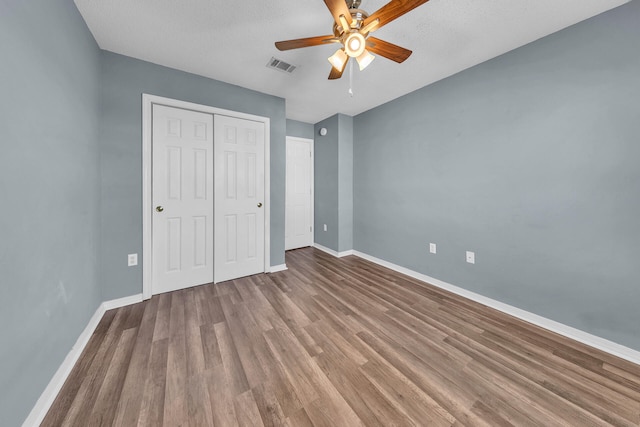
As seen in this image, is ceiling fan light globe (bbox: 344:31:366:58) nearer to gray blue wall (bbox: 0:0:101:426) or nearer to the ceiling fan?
the ceiling fan

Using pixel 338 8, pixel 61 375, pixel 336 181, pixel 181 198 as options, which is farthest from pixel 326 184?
pixel 61 375

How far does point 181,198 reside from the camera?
8.55 feet

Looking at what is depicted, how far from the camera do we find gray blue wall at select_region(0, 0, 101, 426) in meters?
1.00

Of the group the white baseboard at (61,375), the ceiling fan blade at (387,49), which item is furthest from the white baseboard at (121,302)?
the ceiling fan blade at (387,49)

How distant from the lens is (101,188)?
86.4 inches

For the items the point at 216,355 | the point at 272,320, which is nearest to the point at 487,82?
the point at 272,320

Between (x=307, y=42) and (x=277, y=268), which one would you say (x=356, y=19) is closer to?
(x=307, y=42)

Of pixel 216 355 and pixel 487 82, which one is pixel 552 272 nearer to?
pixel 487 82

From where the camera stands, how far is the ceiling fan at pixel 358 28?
4.22 feet

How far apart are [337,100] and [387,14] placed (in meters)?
2.06

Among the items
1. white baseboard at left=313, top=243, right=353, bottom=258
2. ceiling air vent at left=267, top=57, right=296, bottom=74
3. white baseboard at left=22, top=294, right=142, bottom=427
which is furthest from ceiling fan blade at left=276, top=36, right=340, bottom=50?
white baseboard at left=313, top=243, right=353, bottom=258

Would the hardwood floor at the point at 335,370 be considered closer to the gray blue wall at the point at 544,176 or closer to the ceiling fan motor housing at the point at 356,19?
the gray blue wall at the point at 544,176

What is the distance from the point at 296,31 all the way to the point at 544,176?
8.25 feet

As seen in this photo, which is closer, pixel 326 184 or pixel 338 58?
pixel 338 58
